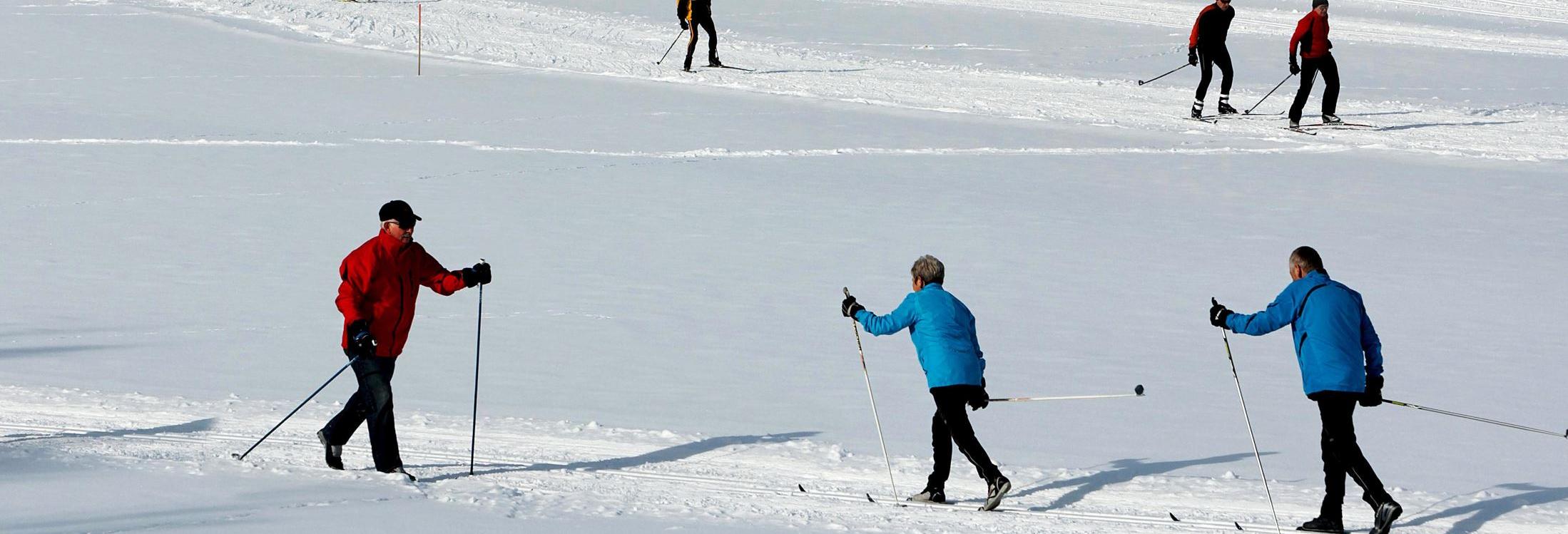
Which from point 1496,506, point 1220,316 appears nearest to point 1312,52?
point 1496,506

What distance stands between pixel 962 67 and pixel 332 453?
47.3 feet

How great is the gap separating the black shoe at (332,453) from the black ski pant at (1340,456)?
3485mm

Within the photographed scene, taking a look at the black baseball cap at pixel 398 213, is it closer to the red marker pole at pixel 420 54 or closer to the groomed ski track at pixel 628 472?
the groomed ski track at pixel 628 472

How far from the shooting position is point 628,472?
597 cm

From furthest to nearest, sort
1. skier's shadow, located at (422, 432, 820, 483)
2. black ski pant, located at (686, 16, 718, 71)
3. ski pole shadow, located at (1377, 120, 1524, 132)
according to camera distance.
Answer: black ski pant, located at (686, 16, 718, 71) → ski pole shadow, located at (1377, 120, 1524, 132) → skier's shadow, located at (422, 432, 820, 483)

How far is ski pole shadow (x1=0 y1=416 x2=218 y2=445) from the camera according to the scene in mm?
5988

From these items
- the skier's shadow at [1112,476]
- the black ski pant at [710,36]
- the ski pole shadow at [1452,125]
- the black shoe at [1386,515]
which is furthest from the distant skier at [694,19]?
the black shoe at [1386,515]

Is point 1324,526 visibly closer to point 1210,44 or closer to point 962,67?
point 1210,44

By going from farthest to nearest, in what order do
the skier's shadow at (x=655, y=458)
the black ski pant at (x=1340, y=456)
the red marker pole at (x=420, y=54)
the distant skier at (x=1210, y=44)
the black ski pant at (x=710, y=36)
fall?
the black ski pant at (x=710, y=36), the red marker pole at (x=420, y=54), the distant skier at (x=1210, y=44), the skier's shadow at (x=655, y=458), the black ski pant at (x=1340, y=456)

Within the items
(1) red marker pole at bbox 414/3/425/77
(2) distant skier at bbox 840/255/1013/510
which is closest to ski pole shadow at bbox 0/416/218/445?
(2) distant skier at bbox 840/255/1013/510

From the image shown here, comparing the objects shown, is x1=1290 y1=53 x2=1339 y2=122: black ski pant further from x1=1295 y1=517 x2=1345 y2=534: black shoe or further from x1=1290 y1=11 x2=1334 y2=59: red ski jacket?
x1=1295 y1=517 x2=1345 y2=534: black shoe

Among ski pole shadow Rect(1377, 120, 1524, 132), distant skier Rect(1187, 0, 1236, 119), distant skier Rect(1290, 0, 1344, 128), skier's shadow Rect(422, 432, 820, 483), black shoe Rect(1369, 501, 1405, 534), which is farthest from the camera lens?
distant skier Rect(1187, 0, 1236, 119)

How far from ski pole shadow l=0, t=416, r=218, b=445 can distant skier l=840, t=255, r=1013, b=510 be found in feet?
9.45

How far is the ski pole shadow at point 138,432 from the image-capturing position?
5.99 m
